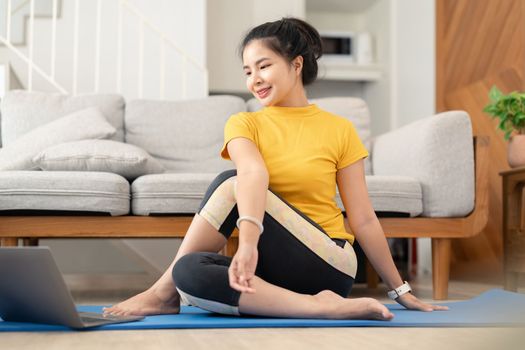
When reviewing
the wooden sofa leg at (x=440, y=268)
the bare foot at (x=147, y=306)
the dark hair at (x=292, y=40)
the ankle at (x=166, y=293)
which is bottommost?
the wooden sofa leg at (x=440, y=268)

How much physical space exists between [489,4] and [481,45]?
22 cm

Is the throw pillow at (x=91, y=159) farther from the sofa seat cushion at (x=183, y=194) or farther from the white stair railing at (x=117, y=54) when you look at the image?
the white stair railing at (x=117, y=54)

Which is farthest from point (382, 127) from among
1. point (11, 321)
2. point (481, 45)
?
point (11, 321)

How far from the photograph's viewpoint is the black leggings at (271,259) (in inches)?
55.0

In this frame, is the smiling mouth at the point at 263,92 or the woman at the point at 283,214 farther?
the smiling mouth at the point at 263,92

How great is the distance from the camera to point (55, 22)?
164 inches

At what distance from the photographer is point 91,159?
2.44 meters

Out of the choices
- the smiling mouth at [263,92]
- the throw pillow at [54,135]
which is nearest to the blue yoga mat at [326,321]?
the smiling mouth at [263,92]

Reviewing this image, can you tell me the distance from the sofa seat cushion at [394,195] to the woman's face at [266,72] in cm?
89

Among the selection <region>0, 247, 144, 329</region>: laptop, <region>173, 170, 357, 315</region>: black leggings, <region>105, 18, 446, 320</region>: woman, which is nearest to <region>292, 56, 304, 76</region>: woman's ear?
<region>105, 18, 446, 320</region>: woman

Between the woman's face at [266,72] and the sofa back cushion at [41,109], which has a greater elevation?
the woman's face at [266,72]

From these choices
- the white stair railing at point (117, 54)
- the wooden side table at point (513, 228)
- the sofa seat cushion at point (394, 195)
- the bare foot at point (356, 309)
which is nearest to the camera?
the bare foot at point (356, 309)

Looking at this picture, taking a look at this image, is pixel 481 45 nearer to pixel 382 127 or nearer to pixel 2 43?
pixel 382 127

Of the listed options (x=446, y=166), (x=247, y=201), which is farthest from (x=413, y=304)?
(x=446, y=166)
